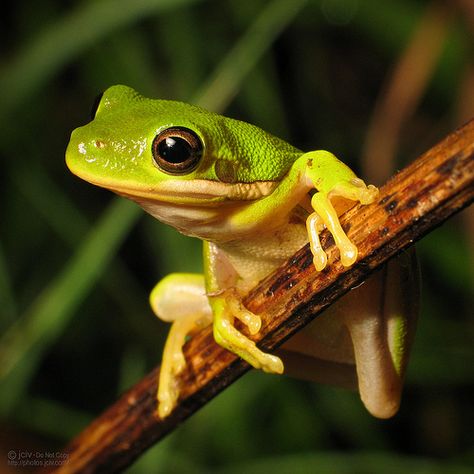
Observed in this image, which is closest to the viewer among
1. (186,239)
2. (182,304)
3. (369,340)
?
(369,340)

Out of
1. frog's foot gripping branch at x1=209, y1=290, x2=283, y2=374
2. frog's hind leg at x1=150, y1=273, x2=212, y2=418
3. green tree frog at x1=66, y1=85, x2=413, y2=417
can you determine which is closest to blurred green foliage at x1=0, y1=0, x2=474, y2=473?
frog's hind leg at x1=150, y1=273, x2=212, y2=418

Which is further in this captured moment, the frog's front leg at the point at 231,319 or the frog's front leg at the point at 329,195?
the frog's front leg at the point at 231,319

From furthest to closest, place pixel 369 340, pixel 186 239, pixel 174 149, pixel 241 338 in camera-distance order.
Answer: pixel 186 239 → pixel 369 340 → pixel 241 338 → pixel 174 149

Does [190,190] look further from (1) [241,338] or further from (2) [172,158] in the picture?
(1) [241,338]

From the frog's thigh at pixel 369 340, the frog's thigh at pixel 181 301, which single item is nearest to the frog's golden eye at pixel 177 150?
the frog's thigh at pixel 369 340

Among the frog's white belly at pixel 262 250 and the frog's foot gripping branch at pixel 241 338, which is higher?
the frog's white belly at pixel 262 250

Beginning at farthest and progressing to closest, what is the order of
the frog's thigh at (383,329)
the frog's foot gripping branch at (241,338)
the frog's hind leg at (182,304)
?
1. the frog's hind leg at (182,304)
2. the frog's thigh at (383,329)
3. the frog's foot gripping branch at (241,338)

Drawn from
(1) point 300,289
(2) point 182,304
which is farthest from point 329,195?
(2) point 182,304

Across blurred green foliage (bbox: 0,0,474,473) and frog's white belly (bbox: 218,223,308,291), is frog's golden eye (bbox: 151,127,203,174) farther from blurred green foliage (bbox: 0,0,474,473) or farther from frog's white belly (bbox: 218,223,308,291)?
blurred green foliage (bbox: 0,0,474,473)

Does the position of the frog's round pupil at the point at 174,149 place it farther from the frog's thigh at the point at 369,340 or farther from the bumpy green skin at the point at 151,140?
the frog's thigh at the point at 369,340
